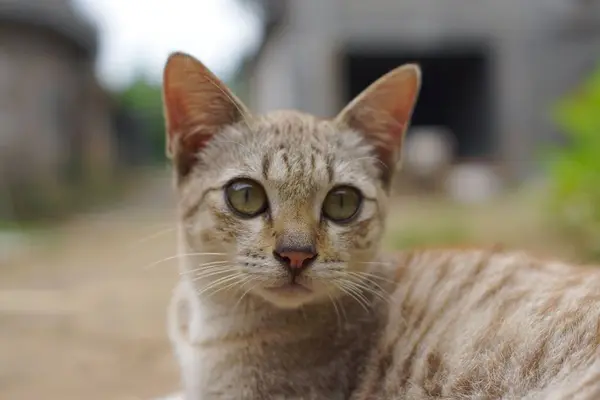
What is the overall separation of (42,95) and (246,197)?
6.29m

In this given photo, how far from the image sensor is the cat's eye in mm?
1601

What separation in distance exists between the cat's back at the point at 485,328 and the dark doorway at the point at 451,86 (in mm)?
7528

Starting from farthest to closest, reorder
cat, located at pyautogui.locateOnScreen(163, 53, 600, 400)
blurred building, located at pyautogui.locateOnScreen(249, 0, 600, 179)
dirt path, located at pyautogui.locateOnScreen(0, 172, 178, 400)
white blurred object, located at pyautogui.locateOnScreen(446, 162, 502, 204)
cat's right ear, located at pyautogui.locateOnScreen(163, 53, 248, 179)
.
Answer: white blurred object, located at pyautogui.locateOnScreen(446, 162, 502, 204), blurred building, located at pyautogui.locateOnScreen(249, 0, 600, 179), dirt path, located at pyautogui.locateOnScreen(0, 172, 178, 400), cat's right ear, located at pyautogui.locateOnScreen(163, 53, 248, 179), cat, located at pyautogui.locateOnScreen(163, 53, 600, 400)

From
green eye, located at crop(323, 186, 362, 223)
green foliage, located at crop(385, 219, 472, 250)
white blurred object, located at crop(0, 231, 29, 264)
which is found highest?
green eye, located at crop(323, 186, 362, 223)

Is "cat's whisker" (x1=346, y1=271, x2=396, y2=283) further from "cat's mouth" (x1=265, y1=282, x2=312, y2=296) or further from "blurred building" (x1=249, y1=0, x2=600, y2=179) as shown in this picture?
"blurred building" (x1=249, y1=0, x2=600, y2=179)

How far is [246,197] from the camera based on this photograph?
162cm

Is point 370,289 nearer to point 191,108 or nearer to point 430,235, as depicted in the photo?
point 191,108

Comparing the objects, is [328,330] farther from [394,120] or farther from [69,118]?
[69,118]

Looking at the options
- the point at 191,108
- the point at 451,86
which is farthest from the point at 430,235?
the point at 451,86

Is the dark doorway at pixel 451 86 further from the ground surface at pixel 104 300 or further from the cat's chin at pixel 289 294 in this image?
the cat's chin at pixel 289 294

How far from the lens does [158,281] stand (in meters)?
4.31

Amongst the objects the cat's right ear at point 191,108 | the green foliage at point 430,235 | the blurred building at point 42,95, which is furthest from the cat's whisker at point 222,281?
the blurred building at point 42,95

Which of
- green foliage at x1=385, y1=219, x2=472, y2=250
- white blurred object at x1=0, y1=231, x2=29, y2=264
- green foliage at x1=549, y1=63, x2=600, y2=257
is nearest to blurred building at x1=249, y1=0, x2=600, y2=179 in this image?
green foliage at x1=385, y1=219, x2=472, y2=250

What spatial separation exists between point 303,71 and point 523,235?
508cm
